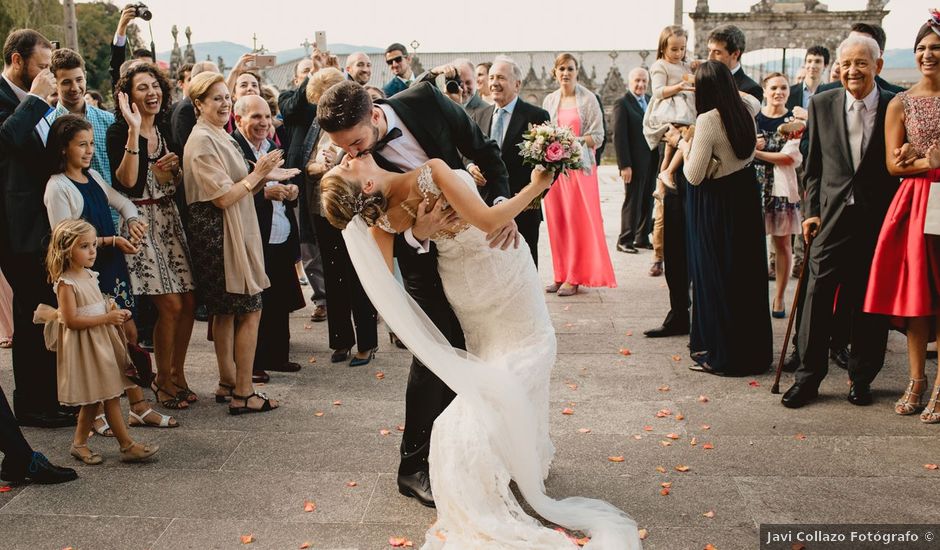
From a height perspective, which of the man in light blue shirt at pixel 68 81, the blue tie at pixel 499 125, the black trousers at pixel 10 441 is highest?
the man in light blue shirt at pixel 68 81

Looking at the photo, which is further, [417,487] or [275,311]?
[275,311]

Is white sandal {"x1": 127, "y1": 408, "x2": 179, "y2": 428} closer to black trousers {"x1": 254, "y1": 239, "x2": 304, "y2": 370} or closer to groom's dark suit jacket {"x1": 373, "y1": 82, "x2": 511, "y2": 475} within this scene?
black trousers {"x1": 254, "y1": 239, "x2": 304, "y2": 370}

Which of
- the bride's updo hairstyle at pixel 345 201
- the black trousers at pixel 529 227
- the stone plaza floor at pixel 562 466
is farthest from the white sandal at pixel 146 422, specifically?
the black trousers at pixel 529 227

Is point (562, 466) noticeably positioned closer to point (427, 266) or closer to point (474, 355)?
point (474, 355)

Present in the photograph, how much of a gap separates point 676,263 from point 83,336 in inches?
179

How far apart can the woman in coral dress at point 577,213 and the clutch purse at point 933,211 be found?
385 centimetres

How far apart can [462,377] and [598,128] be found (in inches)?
217

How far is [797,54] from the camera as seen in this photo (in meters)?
60.3

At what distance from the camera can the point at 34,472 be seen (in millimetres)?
4109

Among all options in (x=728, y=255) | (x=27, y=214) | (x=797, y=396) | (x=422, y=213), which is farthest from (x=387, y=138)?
(x=797, y=396)

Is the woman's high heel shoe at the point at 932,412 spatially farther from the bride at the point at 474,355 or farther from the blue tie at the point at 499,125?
the blue tie at the point at 499,125

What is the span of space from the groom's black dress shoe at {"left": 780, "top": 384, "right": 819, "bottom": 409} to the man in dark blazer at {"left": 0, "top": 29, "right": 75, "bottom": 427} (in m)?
4.46

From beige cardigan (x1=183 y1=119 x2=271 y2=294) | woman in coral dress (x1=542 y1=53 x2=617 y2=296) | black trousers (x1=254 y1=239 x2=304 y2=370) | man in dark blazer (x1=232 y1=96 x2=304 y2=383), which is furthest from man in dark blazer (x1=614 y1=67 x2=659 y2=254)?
beige cardigan (x1=183 y1=119 x2=271 y2=294)

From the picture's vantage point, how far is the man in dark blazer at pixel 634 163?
10.7 m
